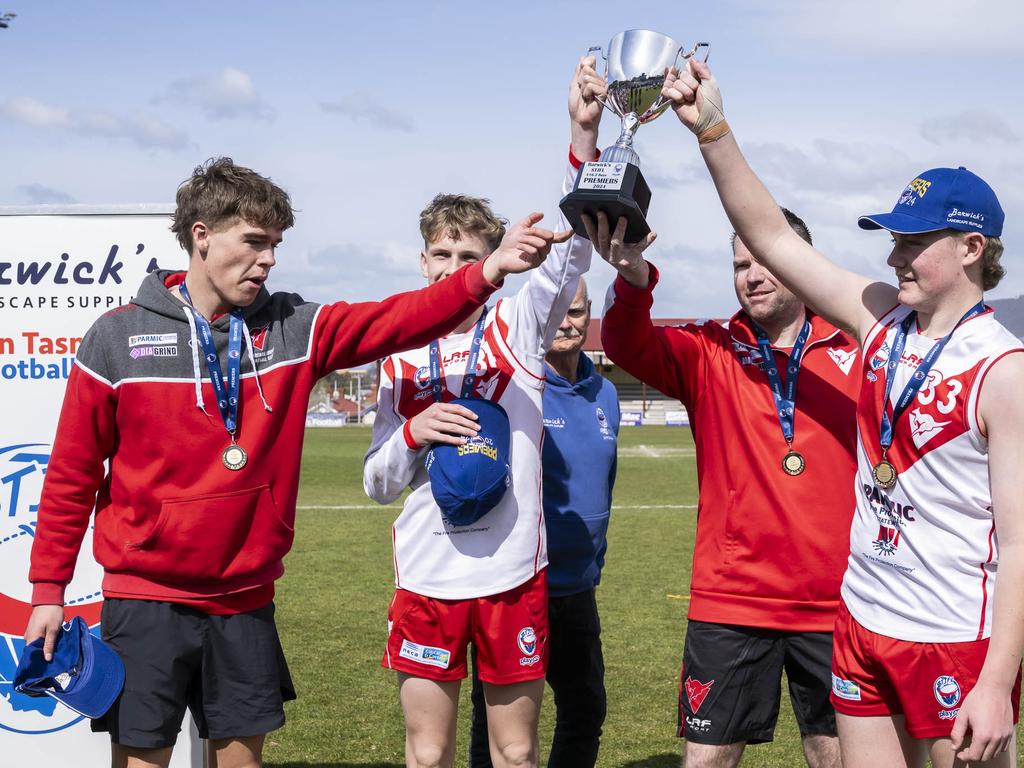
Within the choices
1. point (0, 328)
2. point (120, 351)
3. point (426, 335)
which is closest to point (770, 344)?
point (426, 335)

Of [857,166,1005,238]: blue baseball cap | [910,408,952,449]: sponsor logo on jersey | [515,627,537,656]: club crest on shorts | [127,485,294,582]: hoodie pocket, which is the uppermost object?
[857,166,1005,238]: blue baseball cap

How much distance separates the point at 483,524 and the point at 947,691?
4.84 ft

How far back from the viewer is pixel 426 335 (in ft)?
11.5

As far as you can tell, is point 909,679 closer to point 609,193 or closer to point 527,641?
point 527,641

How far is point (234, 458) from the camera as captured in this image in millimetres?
3344

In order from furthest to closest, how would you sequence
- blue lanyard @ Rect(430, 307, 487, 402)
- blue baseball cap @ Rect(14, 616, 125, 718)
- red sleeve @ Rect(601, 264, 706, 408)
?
1. blue lanyard @ Rect(430, 307, 487, 402)
2. red sleeve @ Rect(601, 264, 706, 408)
3. blue baseball cap @ Rect(14, 616, 125, 718)

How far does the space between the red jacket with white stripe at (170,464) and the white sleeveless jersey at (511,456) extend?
0.32 meters

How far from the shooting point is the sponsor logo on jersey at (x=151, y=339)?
3363 millimetres

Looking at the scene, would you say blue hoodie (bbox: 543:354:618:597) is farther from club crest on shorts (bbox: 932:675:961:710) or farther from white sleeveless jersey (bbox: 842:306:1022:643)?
club crest on shorts (bbox: 932:675:961:710)

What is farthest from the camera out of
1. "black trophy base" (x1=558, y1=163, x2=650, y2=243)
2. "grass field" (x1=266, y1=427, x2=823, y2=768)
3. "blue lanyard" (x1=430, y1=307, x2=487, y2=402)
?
"grass field" (x1=266, y1=427, x2=823, y2=768)

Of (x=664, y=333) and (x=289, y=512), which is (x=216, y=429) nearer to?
(x=289, y=512)

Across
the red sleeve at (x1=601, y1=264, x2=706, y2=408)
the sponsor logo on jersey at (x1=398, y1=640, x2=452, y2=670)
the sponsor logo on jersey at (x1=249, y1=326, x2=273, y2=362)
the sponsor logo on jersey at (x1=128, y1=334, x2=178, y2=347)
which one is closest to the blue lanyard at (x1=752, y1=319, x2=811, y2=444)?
the red sleeve at (x1=601, y1=264, x2=706, y2=408)

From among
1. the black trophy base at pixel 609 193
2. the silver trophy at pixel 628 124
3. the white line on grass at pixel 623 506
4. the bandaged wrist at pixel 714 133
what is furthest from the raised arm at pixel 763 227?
the white line on grass at pixel 623 506

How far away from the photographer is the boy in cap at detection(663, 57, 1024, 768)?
8.84ft
